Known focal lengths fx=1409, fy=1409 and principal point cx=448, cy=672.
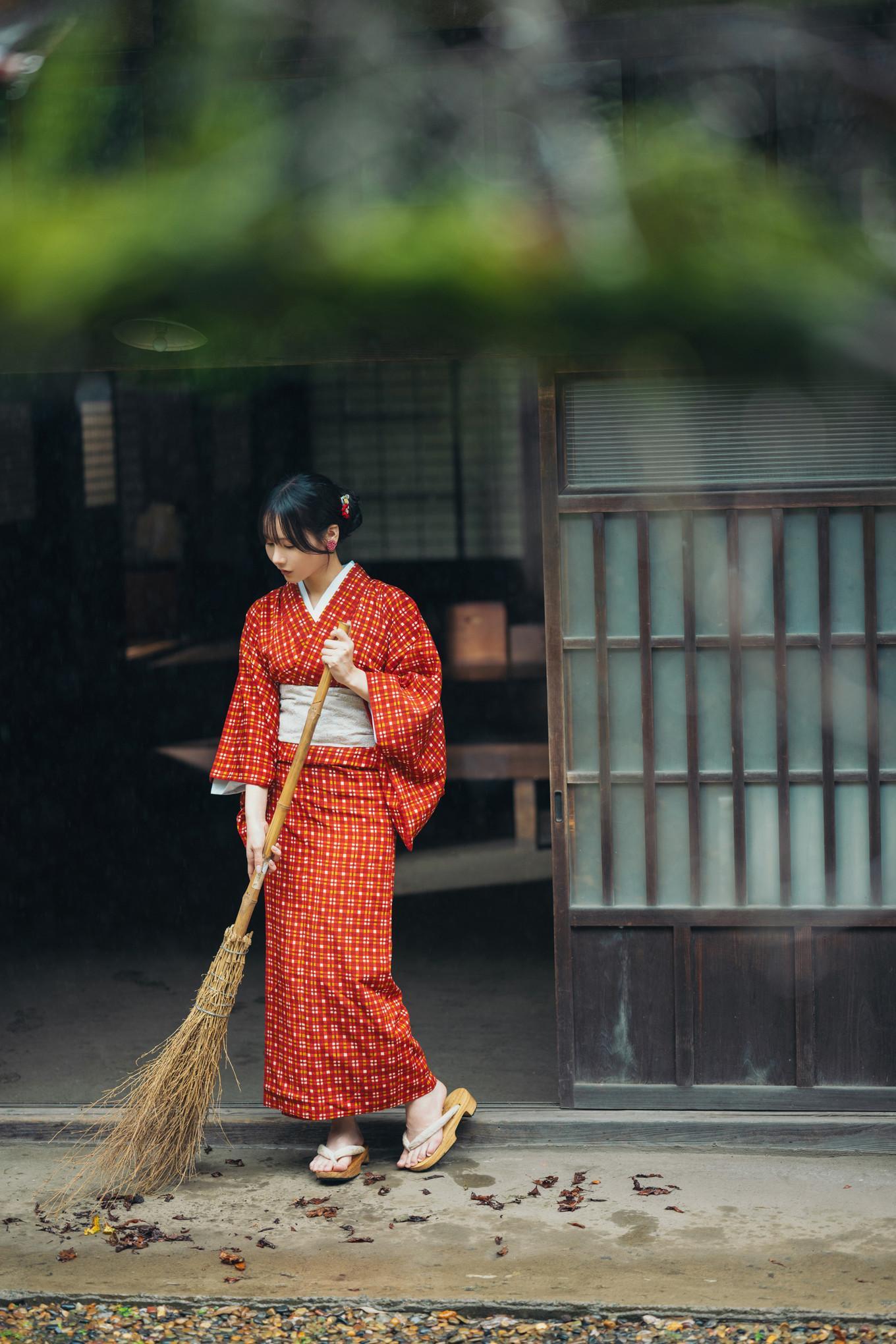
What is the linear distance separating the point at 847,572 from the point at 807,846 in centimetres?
67

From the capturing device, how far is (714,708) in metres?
3.43

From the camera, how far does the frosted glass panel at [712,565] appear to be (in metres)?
3.39

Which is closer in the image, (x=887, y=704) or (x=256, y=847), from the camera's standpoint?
(x=256, y=847)

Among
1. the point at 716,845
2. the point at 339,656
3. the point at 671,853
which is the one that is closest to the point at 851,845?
A: the point at 716,845

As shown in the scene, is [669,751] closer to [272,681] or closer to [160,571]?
[272,681]

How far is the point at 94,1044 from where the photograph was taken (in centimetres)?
427

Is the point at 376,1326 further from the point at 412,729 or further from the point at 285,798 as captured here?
the point at 412,729

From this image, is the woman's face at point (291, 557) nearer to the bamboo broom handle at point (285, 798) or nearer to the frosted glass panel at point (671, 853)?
the bamboo broom handle at point (285, 798)

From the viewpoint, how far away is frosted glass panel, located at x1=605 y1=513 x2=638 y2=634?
3.42 m

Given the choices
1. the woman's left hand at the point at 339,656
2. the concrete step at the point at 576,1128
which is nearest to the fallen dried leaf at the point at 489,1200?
the concrete step at the point at 576,1128

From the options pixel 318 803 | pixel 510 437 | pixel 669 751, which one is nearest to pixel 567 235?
pixel 318 803

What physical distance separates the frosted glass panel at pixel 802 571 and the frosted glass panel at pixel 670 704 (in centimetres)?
28

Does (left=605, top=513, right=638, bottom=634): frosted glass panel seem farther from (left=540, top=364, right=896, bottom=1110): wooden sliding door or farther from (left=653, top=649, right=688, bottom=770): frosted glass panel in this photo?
(left=653, top=649, right=688, bottom=770): frosted glass panel

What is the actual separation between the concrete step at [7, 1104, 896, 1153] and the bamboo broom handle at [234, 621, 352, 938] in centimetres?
72
